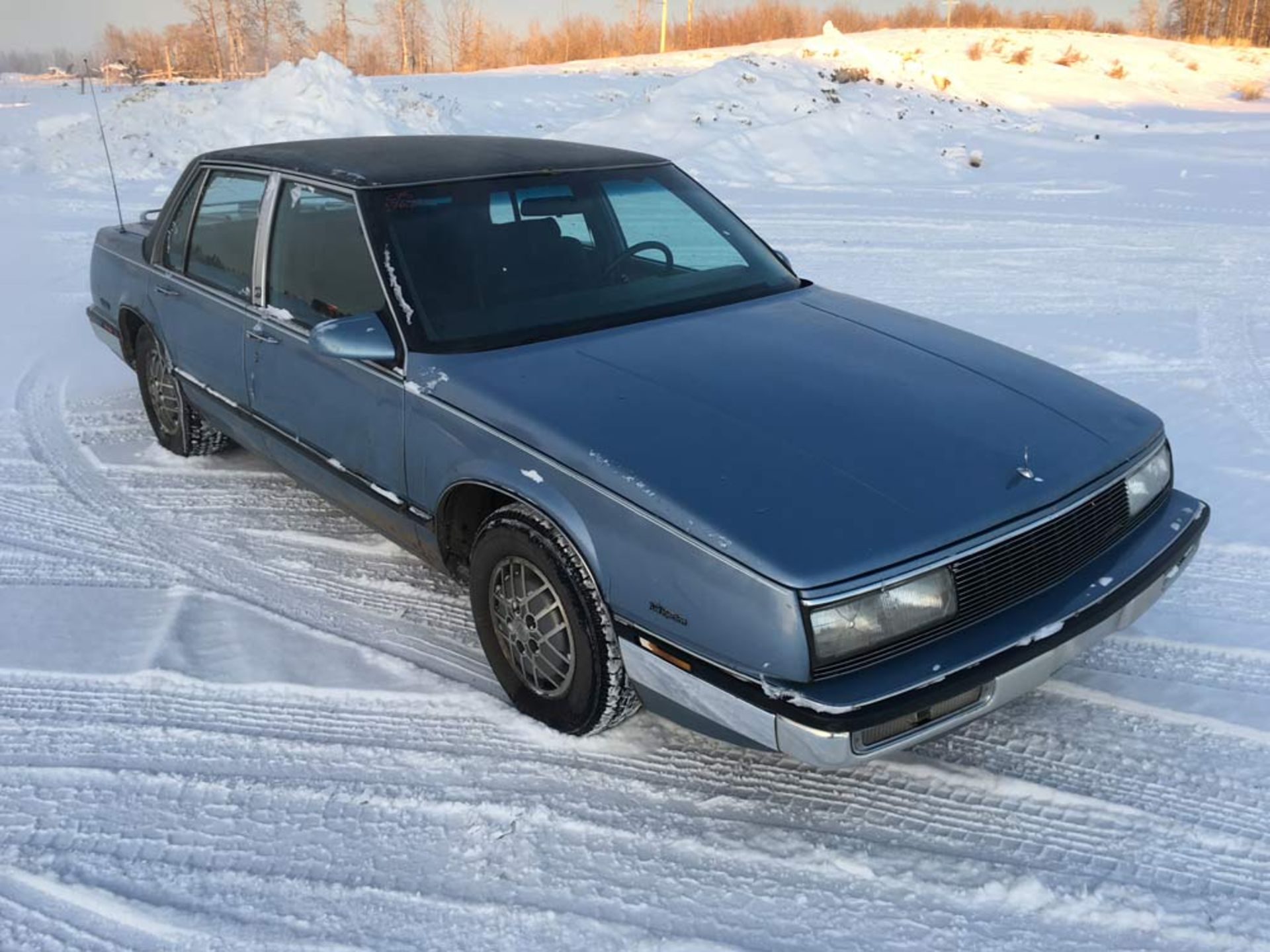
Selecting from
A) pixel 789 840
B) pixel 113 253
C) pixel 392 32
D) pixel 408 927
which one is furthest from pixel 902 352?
pixel 392 32

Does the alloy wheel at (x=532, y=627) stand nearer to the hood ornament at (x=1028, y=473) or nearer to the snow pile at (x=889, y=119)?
the hood ornament at (x=1028, y=473)

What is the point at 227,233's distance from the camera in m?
4.32

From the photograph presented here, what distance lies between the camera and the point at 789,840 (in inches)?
103

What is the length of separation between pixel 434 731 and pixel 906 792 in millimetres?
1373

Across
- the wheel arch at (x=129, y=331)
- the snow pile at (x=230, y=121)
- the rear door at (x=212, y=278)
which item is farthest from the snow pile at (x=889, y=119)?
the rear door at (x=212, y=278)

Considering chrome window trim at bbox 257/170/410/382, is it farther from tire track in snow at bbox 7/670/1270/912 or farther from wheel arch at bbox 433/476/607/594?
tire track in snow at bbox 7/670/1270/912

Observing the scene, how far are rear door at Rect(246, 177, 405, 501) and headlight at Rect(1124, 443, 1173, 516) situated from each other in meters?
2.21

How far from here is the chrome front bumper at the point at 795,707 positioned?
7.53 feet

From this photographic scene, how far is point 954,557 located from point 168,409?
4.10 metres

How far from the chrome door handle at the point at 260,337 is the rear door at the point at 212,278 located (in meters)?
0.05

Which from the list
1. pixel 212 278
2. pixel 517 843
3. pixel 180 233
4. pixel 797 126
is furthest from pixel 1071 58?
pixel 517 843

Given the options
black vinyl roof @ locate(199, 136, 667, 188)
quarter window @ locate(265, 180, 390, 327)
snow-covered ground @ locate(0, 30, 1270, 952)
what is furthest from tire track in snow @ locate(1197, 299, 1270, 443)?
quarter window @ locate(265, 180, 390, 327)

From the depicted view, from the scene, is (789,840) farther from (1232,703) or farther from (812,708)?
(1232,703)

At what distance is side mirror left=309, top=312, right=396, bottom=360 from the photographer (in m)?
3.17
